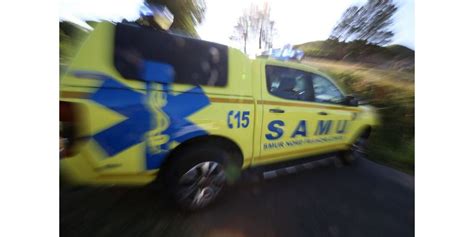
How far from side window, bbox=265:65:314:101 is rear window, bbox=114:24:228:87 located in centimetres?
60

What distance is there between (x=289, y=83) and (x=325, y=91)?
678 mm

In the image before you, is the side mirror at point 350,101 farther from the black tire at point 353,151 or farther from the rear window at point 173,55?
the rear window at point 173,55

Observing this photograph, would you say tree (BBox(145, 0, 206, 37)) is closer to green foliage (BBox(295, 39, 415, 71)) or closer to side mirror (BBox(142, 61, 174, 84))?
green foliage (BBox(295, 39, 415, 71))

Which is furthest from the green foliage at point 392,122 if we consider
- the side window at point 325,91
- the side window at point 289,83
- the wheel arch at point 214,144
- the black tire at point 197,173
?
the black tire at point 197,173

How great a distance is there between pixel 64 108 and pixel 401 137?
230 inches

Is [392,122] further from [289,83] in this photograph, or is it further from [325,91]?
[289,83]

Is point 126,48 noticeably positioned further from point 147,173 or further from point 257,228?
point 257,228

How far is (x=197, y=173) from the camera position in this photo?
199 cm

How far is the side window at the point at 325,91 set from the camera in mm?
2736

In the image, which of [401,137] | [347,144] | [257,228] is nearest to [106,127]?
[257,228]

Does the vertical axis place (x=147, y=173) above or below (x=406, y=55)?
below

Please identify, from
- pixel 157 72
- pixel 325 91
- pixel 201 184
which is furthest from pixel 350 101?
pixel 157 72

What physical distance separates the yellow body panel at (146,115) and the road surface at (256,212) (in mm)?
Result: 488

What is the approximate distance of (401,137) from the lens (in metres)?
4.57
